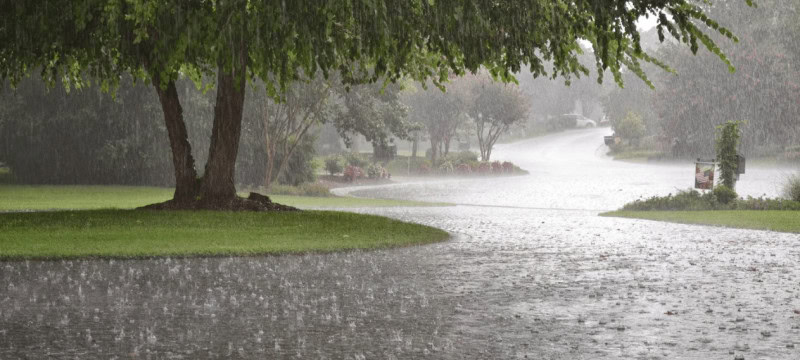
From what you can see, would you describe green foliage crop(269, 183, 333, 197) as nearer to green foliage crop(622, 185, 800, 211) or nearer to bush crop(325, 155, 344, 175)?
bush crop(325, 155, 344, 175)

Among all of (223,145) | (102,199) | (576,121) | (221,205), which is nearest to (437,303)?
(221,205)

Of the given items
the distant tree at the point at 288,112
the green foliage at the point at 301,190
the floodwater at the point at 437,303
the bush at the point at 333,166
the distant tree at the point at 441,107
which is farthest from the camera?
the distant tree at the point at 441,107

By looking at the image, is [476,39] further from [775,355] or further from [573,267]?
[775,355]

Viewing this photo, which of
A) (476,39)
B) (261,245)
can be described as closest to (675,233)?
(476,39)

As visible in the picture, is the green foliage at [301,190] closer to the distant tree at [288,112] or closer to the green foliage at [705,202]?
the distant tree at [288,112]

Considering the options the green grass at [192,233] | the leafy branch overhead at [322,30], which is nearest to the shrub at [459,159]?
the green grass at [192,233]

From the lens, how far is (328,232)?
54.6ft

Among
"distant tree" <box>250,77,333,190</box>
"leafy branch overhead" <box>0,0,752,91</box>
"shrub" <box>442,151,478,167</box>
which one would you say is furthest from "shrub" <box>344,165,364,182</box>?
"leafy branch overhead" <box>0,0,752,91</box>

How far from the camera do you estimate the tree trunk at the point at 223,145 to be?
20.0 m

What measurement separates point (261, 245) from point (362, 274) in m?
3.49

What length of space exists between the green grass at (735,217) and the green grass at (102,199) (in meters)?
7.36

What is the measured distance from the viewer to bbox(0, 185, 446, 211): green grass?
26.4 meters

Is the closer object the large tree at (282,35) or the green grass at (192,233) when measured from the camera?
the large tree at (282,35)

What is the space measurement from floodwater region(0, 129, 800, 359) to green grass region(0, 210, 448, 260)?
77 centimetres
